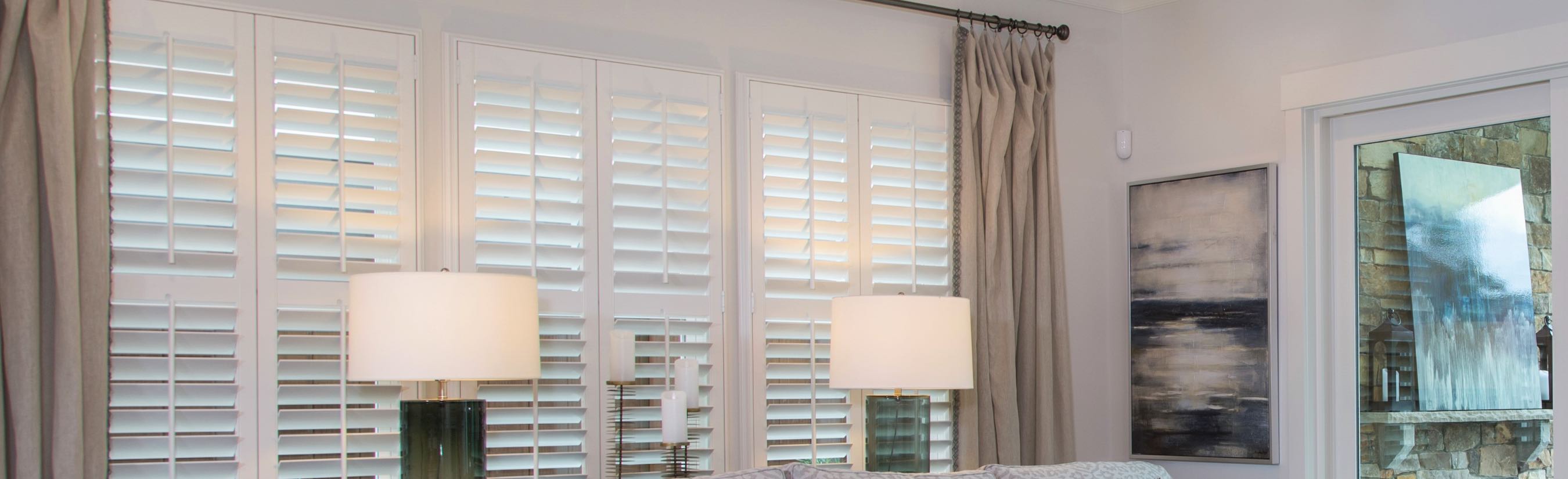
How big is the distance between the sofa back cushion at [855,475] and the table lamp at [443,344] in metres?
0.60

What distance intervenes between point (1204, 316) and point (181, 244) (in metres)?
2.96

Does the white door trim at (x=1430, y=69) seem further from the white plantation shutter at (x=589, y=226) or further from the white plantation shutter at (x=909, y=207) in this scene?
the white plantation shutter at (x=589, y=226)

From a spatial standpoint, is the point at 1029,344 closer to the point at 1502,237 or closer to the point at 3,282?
the point at 1502,237

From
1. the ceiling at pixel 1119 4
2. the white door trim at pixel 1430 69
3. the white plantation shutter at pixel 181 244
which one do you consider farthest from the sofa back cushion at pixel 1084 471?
the ceiling at pixel 1119 4

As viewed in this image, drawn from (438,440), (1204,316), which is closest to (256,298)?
(438,440)

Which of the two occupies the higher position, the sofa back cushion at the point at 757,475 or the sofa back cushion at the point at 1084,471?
the sofa back cushion at the point at 757,475

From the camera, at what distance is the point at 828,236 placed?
3658 mm

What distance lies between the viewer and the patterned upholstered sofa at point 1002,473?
2.61 metres

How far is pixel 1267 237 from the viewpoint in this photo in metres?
3.81

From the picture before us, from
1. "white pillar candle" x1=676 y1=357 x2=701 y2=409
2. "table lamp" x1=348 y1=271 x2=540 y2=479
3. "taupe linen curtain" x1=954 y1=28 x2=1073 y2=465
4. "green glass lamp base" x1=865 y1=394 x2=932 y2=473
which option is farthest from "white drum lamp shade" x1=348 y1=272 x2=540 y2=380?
"taupe linen curtain" x1=954 y1=28 x2=1073 y2=465

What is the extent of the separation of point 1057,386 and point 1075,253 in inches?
18.8

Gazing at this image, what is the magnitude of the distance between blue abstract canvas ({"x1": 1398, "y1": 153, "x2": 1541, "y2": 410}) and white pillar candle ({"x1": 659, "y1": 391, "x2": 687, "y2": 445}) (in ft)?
6.94

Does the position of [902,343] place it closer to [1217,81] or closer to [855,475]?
[855,475]

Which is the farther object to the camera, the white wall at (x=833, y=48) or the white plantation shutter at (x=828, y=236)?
the white plantation shutter at (x=828, y=236)
